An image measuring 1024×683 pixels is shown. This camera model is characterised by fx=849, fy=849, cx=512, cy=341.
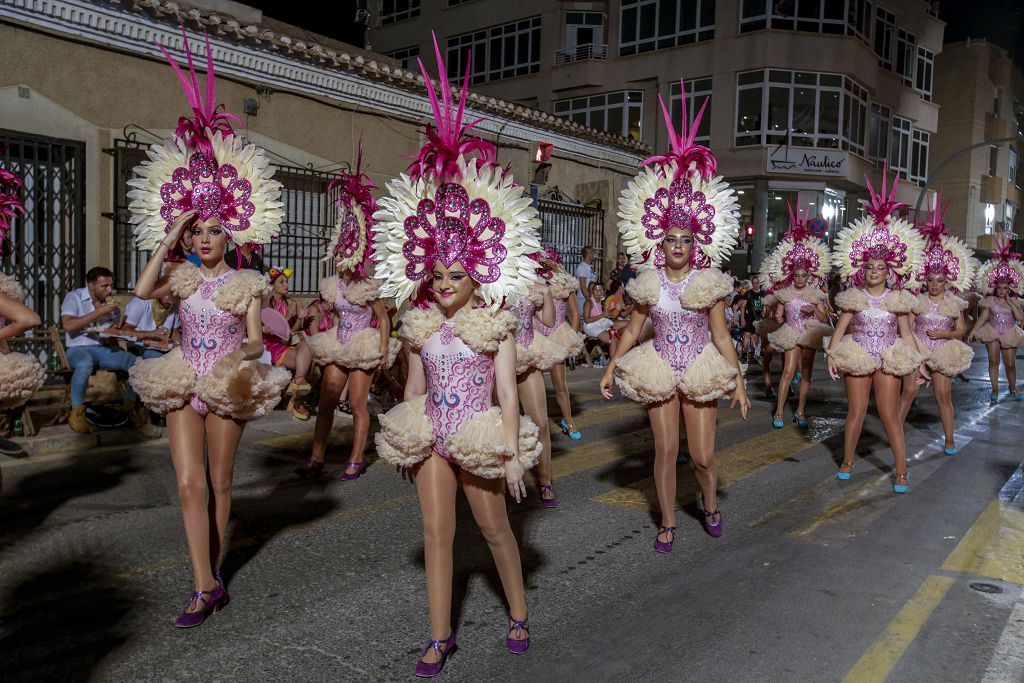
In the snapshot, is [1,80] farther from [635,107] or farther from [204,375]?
[635,107]

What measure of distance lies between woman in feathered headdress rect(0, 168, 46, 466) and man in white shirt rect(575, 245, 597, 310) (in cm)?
1267

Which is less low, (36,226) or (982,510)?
(36,226)

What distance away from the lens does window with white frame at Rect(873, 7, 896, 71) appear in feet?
113

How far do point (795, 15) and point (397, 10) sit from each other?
754 inches

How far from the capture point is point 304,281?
15281 millimetres

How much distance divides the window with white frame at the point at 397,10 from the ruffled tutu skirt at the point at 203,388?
38.5 meters

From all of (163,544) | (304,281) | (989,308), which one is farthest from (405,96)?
(163,544)

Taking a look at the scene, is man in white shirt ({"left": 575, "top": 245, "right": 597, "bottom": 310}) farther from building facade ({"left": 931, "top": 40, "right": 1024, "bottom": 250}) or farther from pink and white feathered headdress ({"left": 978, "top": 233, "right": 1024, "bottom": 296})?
building facade ({"left": 931, "top": 40, "right": 1024, "bottom": 250})

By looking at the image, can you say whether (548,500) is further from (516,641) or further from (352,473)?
(516,641)

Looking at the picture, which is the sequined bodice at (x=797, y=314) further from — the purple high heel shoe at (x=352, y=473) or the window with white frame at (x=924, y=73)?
the window with white frame at (x=924, y=73)

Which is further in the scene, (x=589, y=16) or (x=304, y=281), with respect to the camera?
(x=589, y=16)

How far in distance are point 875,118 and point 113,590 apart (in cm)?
3657

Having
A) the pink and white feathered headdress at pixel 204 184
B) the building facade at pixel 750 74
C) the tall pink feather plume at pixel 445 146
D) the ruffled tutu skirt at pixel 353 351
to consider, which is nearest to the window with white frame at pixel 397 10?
the building facade at pixel 750 74

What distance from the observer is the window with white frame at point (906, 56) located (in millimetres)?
36906
